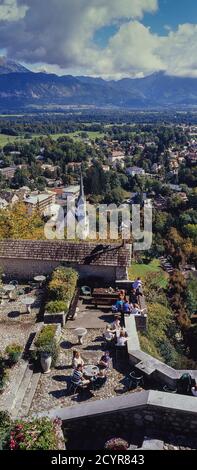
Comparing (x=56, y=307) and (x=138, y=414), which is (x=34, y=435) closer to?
(x=138, y=414)

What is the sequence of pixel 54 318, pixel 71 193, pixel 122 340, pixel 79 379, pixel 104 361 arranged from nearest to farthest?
pixel 79 379
pixel 104 361
pixel 122 340
pixel 54 318
pixel 71 193

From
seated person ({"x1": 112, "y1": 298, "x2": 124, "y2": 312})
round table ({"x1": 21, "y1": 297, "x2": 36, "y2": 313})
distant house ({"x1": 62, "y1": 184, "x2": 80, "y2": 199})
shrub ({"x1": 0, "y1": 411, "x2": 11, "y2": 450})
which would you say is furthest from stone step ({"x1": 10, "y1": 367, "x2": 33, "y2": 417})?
distant house ({"x1": 62, "y1": 184, "x2": 80, "y2": 199})

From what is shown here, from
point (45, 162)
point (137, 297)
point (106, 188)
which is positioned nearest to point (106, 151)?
point (45, 162)

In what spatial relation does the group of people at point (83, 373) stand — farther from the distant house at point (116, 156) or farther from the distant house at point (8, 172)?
the distant house at point (116, 156)

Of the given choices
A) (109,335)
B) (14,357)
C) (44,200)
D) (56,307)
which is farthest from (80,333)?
(44,200)

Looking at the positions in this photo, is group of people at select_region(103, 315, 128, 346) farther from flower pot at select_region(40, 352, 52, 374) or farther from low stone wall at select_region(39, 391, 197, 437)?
low stone wall at select_region(39, 391, 197, 437)

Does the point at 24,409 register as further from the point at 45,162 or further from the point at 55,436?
the point at 45,162
